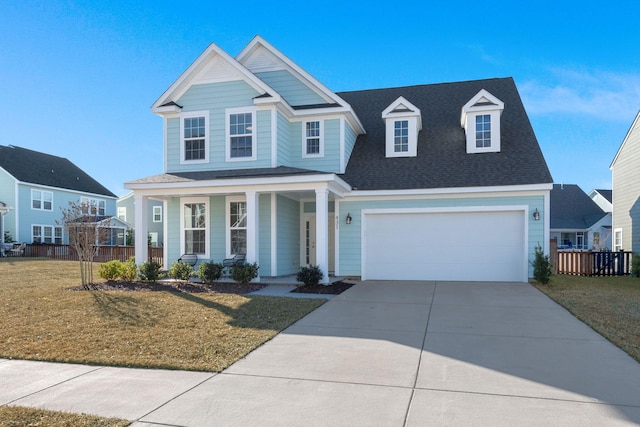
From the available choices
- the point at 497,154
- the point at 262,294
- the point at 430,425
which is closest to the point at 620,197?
the point at 497,154

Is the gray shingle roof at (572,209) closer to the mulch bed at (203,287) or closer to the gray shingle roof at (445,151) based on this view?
the gray shingle roof at (445,151)

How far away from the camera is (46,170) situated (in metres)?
33.2

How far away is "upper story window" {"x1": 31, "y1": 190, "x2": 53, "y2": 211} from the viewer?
3085 centimetres

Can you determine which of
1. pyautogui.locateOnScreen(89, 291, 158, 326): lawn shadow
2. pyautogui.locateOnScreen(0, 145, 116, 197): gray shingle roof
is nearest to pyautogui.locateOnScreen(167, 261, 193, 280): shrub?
pyautogui.locateOnScreen(89, 291, 158, 326): lawn shadow

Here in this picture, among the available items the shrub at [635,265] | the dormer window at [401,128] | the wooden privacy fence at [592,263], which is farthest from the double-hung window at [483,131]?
the shrub at [635,265]

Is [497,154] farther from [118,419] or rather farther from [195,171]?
[118,419]

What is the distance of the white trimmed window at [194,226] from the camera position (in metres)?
15.0

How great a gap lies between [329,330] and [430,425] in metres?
3.63

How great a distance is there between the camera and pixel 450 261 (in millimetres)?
13648

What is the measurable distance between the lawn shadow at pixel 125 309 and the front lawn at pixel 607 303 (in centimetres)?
760

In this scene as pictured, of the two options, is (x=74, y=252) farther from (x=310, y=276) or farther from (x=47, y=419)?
(x=47, y=419)

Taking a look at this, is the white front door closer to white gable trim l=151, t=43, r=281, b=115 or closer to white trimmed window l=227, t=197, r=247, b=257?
white trimmed window l=227, t=197, r=247, b=257

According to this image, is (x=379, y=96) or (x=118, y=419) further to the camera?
(x=379, y=96)

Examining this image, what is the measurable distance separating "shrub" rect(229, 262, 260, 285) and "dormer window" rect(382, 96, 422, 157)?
649cm
